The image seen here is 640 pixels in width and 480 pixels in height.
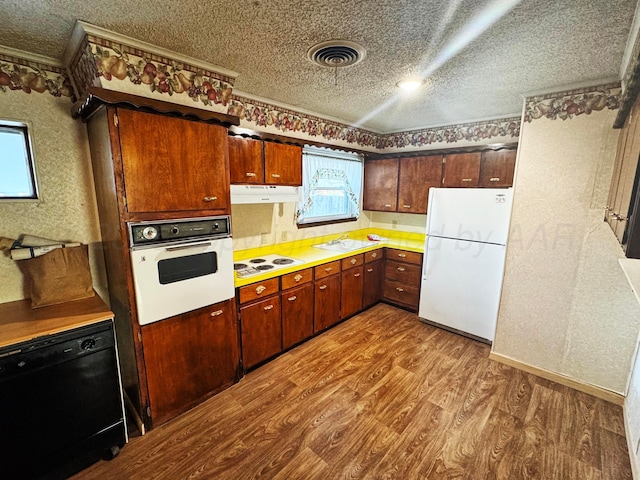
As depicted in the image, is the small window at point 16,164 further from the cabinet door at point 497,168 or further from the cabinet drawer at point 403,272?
the cabinet door at point 497,168

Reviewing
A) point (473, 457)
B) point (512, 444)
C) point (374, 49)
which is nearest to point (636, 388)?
point (512, 444)

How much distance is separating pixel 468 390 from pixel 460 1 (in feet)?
8.31

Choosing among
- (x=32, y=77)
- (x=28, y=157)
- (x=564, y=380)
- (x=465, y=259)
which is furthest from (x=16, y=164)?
(x=564, y=380)

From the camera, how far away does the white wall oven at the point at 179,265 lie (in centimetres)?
170

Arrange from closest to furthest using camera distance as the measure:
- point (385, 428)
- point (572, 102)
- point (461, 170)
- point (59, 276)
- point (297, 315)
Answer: point (59, 276), point (385, 428), point (572, 102), point (297, 315), point (461, 170)

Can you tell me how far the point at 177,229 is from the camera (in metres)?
1.79

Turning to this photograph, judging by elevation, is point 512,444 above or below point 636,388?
below

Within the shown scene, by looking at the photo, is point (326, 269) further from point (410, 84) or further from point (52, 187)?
point (52, 187)

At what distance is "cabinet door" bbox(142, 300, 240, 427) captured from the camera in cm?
183

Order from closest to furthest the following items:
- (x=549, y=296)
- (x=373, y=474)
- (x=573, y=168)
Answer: (x=373, y=474)
(x=573, y=168)
(x=549, y=296)

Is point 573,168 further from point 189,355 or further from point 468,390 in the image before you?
point 189,355

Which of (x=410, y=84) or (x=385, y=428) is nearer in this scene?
(x=385, y=428)

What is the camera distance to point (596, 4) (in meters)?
1.21

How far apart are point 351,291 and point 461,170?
187 centimetres
